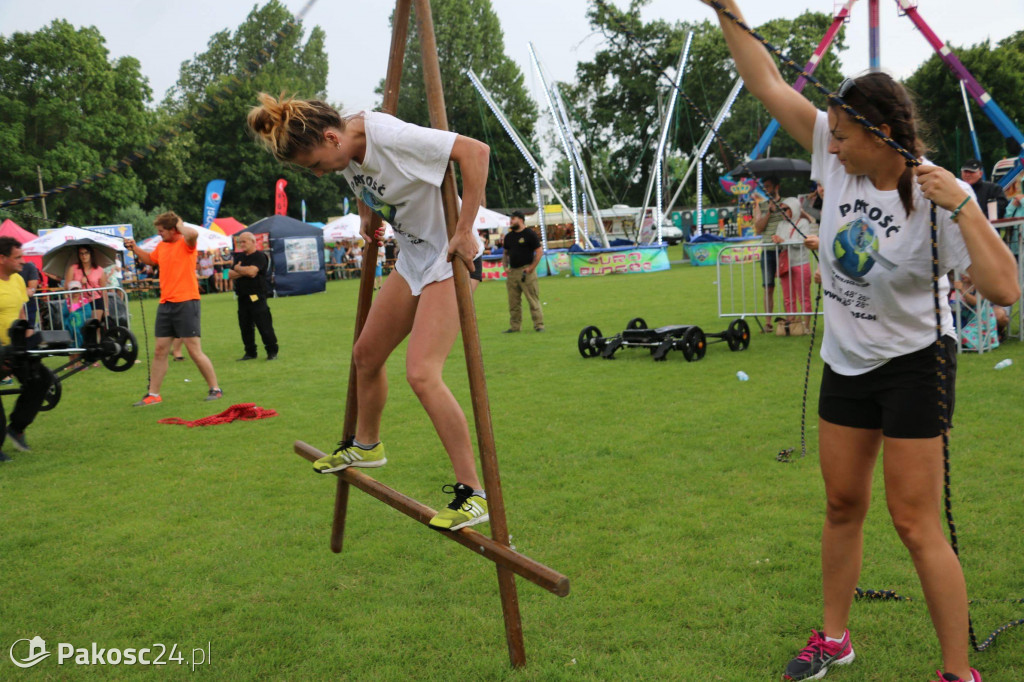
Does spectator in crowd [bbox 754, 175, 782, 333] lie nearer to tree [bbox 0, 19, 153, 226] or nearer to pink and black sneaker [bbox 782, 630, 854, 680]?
pink and black sneaker [bbox 782, 630, 854, 680]

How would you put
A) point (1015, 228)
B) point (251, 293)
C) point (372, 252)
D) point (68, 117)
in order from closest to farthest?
point (372, 252) < point (1015, 228) < point (251, 293) < point (68, 117)

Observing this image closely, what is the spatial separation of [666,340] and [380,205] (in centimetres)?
761

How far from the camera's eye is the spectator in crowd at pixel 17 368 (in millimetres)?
7325

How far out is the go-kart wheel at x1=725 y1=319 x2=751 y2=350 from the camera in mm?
11039

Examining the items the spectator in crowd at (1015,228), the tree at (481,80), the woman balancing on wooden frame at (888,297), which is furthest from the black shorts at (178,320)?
the tree at (481,80)

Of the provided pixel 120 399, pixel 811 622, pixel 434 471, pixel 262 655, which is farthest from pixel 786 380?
pixel 120 399

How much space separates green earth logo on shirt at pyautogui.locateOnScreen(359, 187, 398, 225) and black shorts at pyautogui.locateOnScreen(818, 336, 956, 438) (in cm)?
203

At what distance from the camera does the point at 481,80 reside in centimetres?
5975

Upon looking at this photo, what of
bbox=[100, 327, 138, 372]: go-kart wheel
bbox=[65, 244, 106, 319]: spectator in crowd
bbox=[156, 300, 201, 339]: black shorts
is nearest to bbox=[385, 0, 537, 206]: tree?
bbox=[65, 244, 106, 319]: spectator in crowd

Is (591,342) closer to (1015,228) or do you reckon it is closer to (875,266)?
(1015,228)

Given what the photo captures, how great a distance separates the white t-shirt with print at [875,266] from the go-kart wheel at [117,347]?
7.01 m

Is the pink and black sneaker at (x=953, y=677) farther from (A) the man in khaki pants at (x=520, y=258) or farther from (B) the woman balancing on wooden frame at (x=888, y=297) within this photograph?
(A) the man in khaki pants at (x=520, y=258)

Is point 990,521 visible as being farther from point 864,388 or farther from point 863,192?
point 863,192

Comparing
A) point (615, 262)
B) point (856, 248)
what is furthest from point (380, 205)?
point (615, 262)
